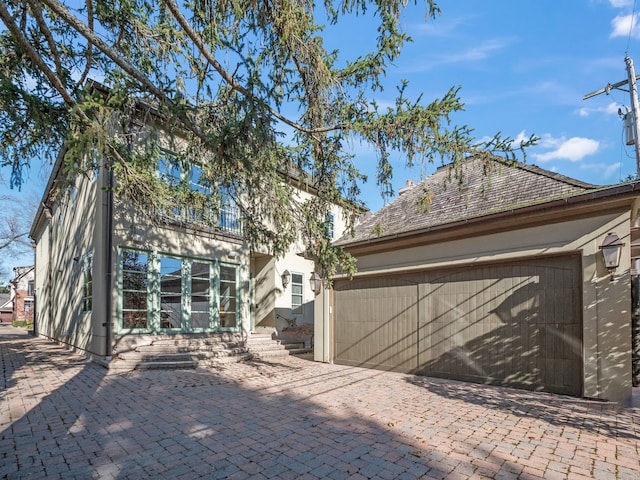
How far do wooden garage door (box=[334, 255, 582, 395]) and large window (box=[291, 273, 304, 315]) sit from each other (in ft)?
17.3

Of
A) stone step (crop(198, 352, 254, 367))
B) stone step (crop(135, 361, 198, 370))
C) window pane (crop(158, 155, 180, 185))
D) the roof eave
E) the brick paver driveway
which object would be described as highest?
window pane (crop(158, 155, 180, 185))

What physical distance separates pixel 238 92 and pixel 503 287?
229 inches

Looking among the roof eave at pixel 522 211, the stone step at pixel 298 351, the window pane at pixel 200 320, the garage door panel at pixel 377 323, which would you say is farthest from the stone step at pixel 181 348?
the roof eave at pixel 522 211

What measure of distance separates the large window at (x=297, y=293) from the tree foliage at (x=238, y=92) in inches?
327

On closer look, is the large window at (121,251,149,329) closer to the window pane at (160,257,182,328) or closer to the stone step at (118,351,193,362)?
the window pane at (160,257,182,328)

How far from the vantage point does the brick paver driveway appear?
3508mm

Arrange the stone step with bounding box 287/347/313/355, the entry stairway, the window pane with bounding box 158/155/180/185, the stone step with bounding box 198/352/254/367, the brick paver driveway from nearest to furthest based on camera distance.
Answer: the brick paver driveway → the window pane with bounding box 158/155/180/185 → the entry stairway → the stone step with bounding box 198/352/254/367 → the stone step with bounding box 287/347/313/355

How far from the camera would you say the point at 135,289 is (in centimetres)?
978

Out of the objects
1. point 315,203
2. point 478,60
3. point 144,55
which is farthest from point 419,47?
point 144,55

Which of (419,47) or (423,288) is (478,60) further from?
(423,288)

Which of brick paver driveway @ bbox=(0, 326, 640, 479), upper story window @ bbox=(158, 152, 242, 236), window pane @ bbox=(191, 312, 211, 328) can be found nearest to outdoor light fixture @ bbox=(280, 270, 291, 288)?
upper story window @ bbox=(158, 152, 242, 236)

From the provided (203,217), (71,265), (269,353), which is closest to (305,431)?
(203,217)

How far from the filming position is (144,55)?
5.78 meters

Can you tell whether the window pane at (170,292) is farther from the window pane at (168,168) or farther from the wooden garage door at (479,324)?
the wooden garage door at (479,324)
